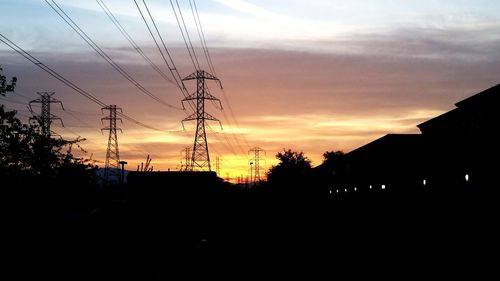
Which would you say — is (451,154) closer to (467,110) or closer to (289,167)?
(467,110)

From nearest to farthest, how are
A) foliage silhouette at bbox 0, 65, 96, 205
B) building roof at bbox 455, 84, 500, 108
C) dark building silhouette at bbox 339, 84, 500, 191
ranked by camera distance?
foliage silhouette at bbox 0, 65, 96, 205 < dark building silhouette at bbox 339, 84, 500, 191 < building roof at bbox 455, 84, 500, 108

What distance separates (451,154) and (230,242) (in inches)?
854

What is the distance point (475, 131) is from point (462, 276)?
3221 cm

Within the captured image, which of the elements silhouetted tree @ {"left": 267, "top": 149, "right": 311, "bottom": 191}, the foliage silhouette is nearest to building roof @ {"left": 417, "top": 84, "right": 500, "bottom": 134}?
the foliage silhouette

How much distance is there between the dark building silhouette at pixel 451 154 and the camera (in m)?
36.6

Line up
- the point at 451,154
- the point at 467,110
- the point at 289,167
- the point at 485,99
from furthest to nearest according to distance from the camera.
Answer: the point at 289,167 < the point at 467,110 < the point at 485,99 < the point at 451,154

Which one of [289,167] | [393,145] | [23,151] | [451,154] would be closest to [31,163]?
[23,151]

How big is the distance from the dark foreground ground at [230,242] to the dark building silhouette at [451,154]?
1700 millimetres

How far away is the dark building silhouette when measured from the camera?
3656cm

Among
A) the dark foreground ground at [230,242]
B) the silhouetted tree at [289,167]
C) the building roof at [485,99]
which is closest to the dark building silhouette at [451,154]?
the building roof at [485,99]

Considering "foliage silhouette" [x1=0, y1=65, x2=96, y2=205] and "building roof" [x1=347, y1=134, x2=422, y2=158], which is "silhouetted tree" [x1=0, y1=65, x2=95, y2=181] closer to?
"foliage silhouette" [x1=0, y1=65, x2=96, y2=205]

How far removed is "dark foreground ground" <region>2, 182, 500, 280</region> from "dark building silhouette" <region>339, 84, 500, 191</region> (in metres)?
1.70

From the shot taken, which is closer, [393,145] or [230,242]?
[230,242]

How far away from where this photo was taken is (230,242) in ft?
93.2
